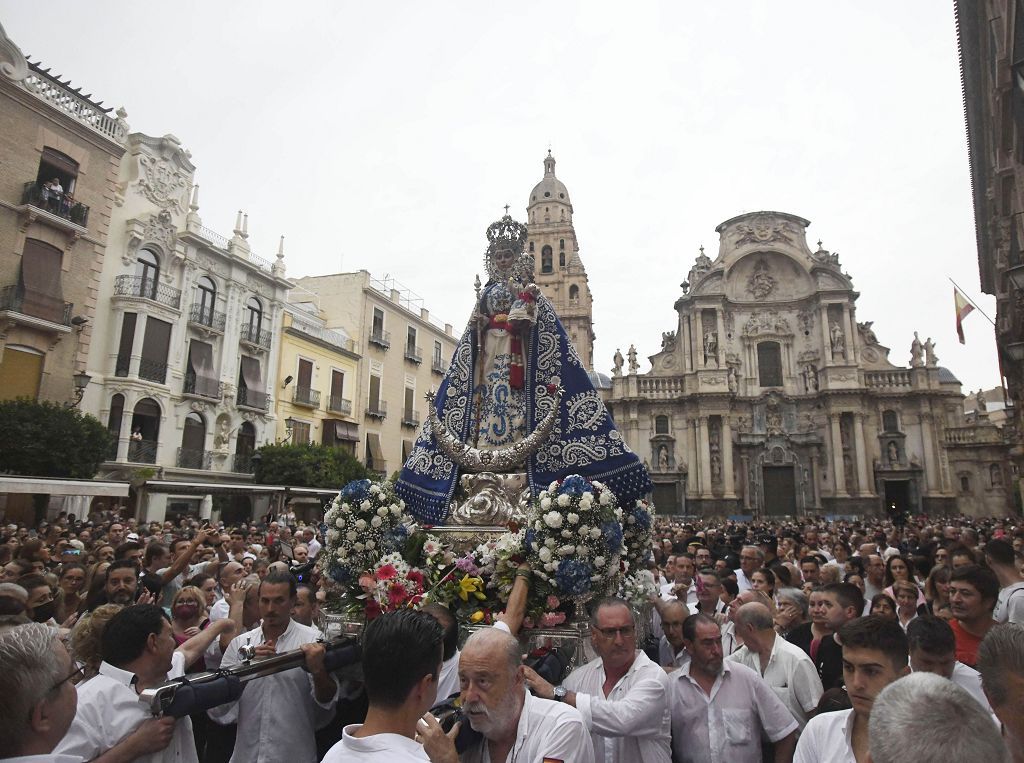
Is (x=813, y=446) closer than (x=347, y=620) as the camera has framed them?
No

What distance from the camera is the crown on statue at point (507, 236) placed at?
6613 mm

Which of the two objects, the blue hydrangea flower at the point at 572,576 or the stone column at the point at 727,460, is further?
the stone column at the point at 727,460

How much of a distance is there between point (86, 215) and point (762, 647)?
23.2 meters

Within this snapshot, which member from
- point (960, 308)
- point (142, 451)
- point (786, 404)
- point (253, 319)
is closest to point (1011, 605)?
point (960, 308)

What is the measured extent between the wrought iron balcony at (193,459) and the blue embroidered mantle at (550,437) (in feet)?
64.1

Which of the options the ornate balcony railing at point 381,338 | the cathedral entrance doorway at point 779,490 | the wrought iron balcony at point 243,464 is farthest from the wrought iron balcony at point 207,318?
the cathedral entrance doorway at point 779,490

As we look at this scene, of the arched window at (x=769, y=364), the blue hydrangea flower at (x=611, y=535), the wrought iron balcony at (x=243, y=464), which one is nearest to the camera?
the blue hydrangea flower at (x=611, y=535)

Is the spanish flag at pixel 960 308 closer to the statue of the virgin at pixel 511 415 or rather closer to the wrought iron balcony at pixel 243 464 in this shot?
the statue of the virgin at pixel 511 415

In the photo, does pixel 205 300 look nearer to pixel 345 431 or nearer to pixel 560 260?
pixel 345 431

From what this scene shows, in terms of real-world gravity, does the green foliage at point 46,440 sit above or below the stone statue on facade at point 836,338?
below

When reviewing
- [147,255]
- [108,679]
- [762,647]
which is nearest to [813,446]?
[147,255]

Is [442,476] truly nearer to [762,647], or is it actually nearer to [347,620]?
[347,620]

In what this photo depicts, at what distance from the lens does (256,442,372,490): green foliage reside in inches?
968

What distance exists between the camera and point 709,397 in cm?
3569
